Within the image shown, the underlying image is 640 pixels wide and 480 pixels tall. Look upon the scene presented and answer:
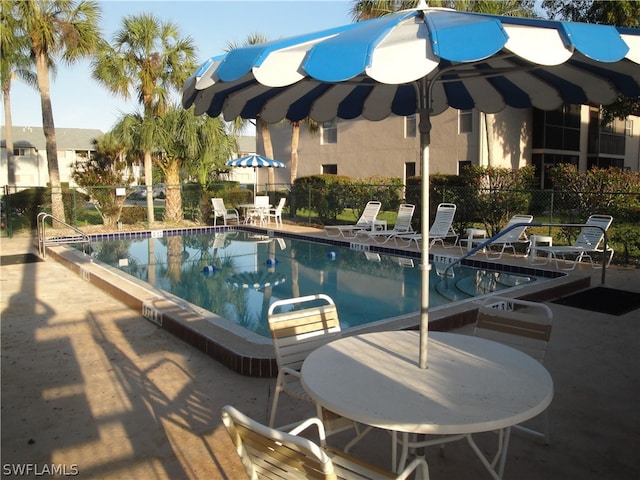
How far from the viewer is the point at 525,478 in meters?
2.92

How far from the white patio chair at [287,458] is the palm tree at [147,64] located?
16177mm

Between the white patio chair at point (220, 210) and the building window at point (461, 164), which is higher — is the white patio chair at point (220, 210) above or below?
below

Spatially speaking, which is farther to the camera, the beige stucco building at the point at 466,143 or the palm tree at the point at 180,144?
the beige stucco building at the point at 466,143

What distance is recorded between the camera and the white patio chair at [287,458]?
161cm

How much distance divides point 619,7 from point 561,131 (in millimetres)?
6328

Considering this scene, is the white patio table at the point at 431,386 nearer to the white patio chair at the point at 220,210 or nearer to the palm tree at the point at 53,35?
the white patio chair at the point at 220,210

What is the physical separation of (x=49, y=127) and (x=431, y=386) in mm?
16373

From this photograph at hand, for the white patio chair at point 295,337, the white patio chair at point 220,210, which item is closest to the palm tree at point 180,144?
the white patio chair at point 220,210

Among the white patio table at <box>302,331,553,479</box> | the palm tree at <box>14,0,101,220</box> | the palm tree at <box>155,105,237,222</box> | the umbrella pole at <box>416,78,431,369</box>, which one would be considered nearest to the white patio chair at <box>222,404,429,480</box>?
the white patio table at <box>302,331,553,479</box>

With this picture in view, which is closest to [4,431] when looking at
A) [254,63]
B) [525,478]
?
[254,63]

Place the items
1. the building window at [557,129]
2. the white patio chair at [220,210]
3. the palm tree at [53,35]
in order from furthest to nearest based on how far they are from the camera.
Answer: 1. the building window at [557,129]
2. the white patio chair at [220,210]
3. the palm tree at [53,35]

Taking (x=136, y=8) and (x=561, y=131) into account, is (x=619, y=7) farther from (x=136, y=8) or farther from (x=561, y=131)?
(x=136, y=8)

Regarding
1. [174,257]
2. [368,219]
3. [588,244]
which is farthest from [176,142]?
[588,244]

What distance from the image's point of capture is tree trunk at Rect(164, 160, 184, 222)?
706 inches
